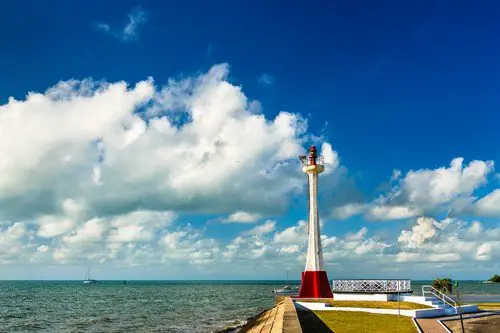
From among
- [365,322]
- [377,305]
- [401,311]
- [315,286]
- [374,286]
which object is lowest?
[365,322]

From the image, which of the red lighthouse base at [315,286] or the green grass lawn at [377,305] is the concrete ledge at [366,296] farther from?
the green grass lawn at [377,305]

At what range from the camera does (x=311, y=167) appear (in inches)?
1657

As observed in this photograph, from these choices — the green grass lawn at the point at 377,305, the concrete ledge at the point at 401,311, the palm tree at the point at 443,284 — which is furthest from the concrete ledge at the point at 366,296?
the palm tree at the point at 443,284

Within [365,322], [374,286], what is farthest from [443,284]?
[365,322]

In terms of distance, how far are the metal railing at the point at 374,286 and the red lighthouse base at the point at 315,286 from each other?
46.5 inches

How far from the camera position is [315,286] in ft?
127

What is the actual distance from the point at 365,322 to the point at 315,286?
41.2 ft

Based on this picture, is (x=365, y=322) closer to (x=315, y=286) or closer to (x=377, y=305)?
(x=377, y=305)

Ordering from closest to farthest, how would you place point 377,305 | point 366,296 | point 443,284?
point 377,305 → point 366,296 → point 443,284

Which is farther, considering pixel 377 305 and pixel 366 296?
pixel 366 296

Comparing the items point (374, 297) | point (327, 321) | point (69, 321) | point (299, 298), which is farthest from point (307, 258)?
point (69, 321)

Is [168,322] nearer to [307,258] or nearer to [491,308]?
[307,258]

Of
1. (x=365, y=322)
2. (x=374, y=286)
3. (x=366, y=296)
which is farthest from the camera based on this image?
(x=374, y=286)

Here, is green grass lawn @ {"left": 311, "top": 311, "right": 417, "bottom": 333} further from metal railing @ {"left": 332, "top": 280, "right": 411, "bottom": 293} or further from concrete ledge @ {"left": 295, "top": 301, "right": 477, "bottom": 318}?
metal railing @ {"left": 332, "top": 280, "right": 411, "bottom": 293}
